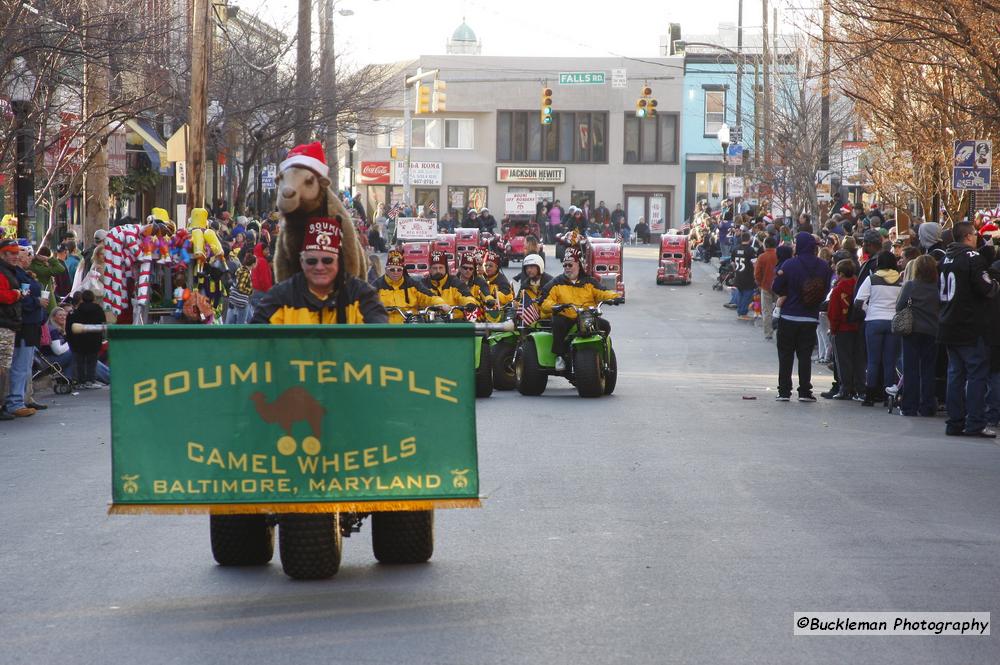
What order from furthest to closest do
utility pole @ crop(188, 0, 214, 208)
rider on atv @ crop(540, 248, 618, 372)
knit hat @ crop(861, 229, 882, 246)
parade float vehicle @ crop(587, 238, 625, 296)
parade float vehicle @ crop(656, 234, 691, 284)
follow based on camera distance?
parade float vehicle @ crop(656, 234, 691, 284) < parade float vehicle @ crop(587, 238, 625, 296) < utility pole @ crop(188, 0, 214, 208) < knit hat @ crop(861, 229, 882, 246) < rider on atv @ crop(540, 248, 618, 372)

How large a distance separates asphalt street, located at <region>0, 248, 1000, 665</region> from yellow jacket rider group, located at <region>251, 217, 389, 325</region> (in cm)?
136

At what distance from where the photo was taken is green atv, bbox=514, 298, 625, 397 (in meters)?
17.4

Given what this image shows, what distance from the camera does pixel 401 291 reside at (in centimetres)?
1816

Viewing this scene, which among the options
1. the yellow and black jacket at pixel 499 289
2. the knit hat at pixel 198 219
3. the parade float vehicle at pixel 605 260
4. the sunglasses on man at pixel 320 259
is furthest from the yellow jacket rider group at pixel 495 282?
the parade float vehicle at pixel 605 260

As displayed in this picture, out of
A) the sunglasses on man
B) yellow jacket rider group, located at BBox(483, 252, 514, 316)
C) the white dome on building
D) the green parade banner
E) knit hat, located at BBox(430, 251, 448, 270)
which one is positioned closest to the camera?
the green parade banner

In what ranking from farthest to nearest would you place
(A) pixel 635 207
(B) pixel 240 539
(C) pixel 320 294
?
(A) pixel 635 207, (B) pixel 240 539, (C) pixel 320 294

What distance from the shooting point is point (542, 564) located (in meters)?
8.01

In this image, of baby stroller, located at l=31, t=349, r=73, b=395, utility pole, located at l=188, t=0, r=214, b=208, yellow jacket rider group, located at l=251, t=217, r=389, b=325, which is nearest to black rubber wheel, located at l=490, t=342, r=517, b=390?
baby stroller, located at l=31, t=349, r=73, b=395

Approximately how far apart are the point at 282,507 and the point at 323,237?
1.48 metres

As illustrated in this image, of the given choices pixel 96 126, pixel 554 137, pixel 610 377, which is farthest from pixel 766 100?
pixel 554 137

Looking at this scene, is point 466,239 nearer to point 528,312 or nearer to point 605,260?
point 605,260

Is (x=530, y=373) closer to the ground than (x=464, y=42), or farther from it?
closer to the ground

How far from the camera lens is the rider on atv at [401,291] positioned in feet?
59.3

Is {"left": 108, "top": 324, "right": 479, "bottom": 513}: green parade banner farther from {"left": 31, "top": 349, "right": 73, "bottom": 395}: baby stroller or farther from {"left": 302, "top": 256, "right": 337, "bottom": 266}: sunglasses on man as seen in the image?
{"left": 31, "top": 349, "right": 73, "bottom": 395}: baby stroller
